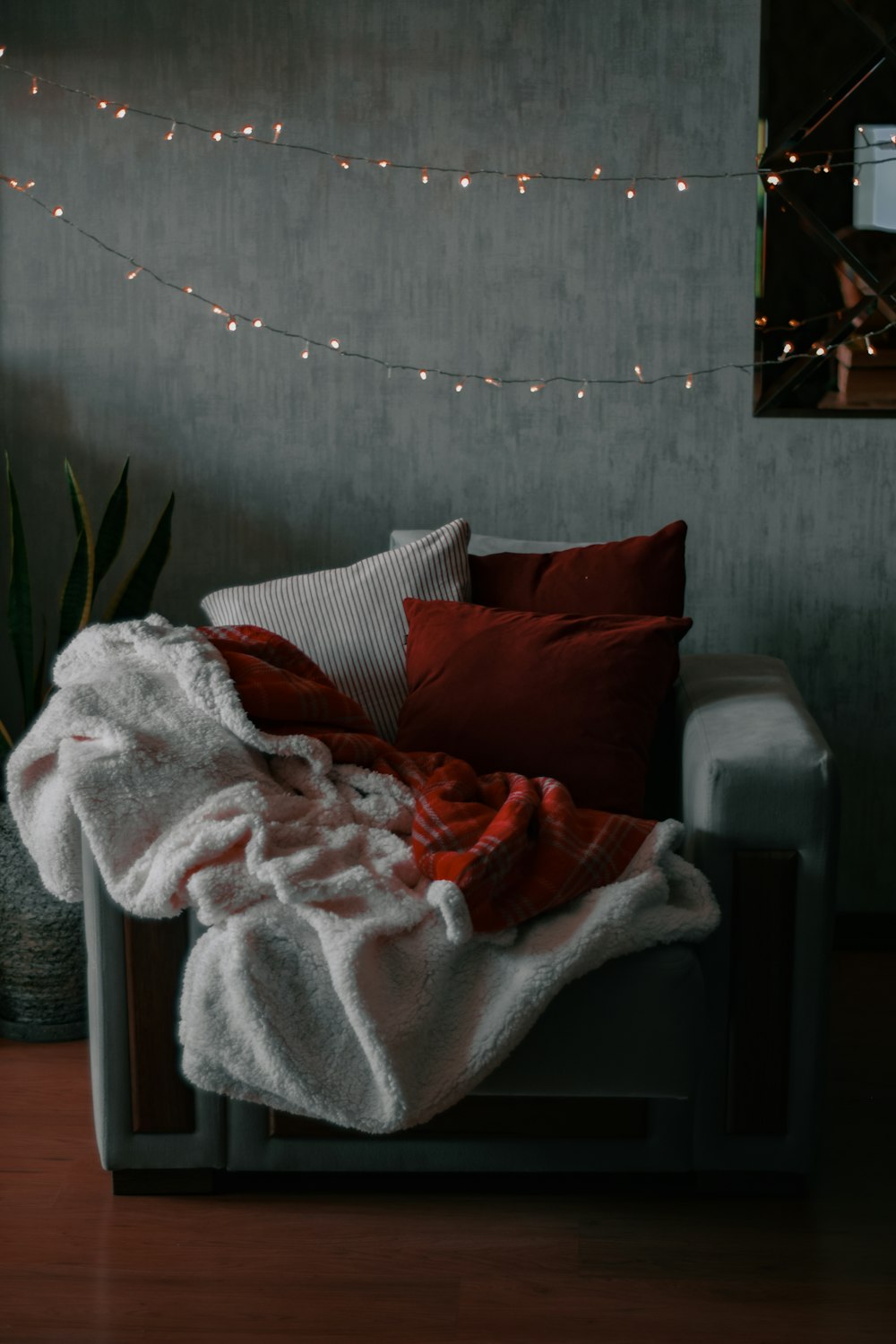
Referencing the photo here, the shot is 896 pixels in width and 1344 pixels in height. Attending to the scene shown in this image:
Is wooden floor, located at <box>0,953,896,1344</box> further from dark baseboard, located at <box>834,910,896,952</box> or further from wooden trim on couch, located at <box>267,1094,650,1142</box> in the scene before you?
dark baseboard, located at <box>834,910,896,952</box>

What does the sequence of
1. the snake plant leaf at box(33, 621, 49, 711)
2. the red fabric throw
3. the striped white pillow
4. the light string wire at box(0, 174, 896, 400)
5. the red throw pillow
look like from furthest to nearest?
1. the light string wire at box(0, 174, 896, 400)
2. the snake plant leaf at box(33, 621, 49, 711)
3. the striped white pillow
4. the red throw pillow
5. the red fabric throw

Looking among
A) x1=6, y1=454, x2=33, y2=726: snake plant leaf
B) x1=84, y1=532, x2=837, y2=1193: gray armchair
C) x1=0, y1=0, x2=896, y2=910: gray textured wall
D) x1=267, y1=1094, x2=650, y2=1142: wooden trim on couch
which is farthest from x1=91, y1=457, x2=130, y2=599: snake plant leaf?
x1=267, y1=1094, x2=650, y2=1142: wooden trim on couch

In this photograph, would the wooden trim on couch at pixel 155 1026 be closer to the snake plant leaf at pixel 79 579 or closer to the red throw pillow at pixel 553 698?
the red throw pillow at pixel 553 698

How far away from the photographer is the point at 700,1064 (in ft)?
6.22

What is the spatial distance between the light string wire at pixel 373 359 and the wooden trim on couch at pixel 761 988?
1.29 m

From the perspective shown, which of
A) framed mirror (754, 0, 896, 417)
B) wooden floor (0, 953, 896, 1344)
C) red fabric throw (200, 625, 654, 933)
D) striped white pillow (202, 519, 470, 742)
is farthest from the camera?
framed mirror (754, 0, 896, 417)

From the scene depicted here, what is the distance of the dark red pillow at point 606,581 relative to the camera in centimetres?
249

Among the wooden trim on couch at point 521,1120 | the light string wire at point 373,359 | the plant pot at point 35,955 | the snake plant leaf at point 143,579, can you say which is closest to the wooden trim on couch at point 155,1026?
the wooden trim on couch at point 521,1120

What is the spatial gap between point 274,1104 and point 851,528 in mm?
1757

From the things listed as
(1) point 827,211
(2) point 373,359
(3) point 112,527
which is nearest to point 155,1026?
(3) point 112,527

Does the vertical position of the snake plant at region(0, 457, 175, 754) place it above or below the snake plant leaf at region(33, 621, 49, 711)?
above

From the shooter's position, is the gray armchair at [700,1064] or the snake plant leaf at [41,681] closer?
the gray armchair at [700,1064]

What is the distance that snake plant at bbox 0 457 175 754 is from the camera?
2576mm

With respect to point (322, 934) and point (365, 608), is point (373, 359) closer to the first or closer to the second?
point (365, 608)
